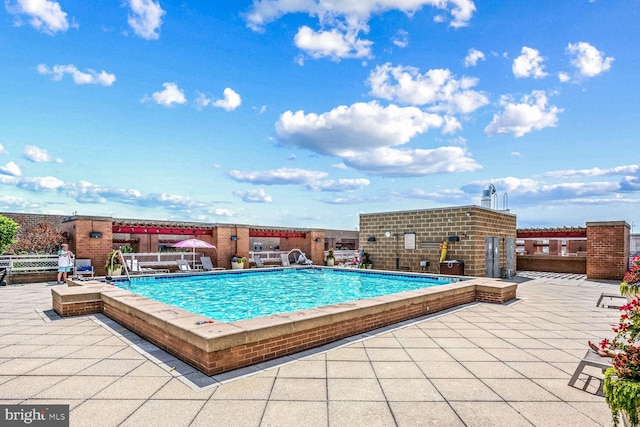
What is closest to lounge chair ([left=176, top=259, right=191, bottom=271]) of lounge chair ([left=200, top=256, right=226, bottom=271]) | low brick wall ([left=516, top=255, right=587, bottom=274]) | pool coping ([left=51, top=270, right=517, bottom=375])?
lounge chair ([left=200, top=256, right=226, bottom=271])

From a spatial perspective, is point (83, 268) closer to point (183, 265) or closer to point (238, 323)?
point (183, 265)

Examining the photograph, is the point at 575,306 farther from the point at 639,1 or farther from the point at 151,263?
the point at 151,263

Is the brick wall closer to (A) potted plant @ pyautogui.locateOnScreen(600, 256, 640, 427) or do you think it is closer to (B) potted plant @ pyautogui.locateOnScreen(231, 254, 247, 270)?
(B) potted plant @ pyautogui.locateOnScreen(231, 254, 247, 270)

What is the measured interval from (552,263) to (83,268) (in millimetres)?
21570

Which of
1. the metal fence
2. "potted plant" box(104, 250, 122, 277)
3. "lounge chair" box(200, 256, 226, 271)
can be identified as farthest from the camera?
"lounge chair" box(200, 256, 226, 271)

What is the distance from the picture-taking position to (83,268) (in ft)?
42.2

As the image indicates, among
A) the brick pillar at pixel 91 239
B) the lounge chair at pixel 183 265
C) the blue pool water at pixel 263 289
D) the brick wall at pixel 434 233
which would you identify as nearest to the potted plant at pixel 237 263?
the blue pool water at pixel 263 289

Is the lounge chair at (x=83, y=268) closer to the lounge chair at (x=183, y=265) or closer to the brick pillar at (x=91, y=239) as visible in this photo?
the brick pillar at (x=91, y=239)

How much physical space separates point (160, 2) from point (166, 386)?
31.1 feet

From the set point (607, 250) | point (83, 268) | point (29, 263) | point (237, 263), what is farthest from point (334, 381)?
point (607, 250)

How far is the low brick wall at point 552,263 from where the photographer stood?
55.4 ft

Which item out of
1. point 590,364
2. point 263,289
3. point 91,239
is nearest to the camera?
point 590,364

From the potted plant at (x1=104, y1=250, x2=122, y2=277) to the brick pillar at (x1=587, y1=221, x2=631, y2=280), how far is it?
19416 mm

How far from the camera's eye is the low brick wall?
16891 millimetres
